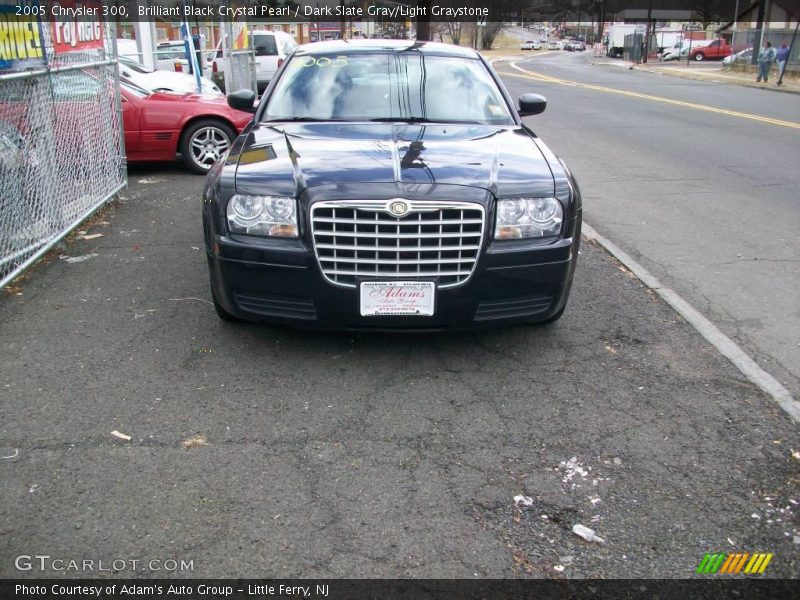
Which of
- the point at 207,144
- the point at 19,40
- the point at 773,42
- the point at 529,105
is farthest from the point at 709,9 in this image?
the point at 19,40

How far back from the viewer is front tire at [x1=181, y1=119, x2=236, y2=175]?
966cm

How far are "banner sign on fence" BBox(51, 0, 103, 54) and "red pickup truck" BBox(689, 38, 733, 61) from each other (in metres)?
58.3

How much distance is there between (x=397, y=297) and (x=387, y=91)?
2.12m

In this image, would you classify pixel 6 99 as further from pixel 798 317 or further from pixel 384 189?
pixel 798 317

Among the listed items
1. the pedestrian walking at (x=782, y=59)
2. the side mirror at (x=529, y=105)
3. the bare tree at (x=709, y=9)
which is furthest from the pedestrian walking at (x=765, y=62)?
the bare tree at (x=709, y=9)

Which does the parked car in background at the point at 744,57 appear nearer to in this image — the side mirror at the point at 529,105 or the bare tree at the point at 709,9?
A: the side mirror at the point at 529,105

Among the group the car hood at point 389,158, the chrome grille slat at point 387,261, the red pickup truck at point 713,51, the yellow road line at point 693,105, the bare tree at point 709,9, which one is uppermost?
the bare tree at point 709,9

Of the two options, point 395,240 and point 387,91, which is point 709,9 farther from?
point 395,240

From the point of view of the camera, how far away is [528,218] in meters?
4.01

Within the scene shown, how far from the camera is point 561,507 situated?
9.86ft

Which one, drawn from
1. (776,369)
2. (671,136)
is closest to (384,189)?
(776,369)

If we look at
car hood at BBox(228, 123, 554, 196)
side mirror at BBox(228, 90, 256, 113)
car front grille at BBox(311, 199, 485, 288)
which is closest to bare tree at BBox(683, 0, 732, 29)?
side mirror at BBox(228, 90, 256, 113)

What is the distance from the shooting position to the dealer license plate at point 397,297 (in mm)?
3922

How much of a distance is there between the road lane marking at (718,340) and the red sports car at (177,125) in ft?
17.8
